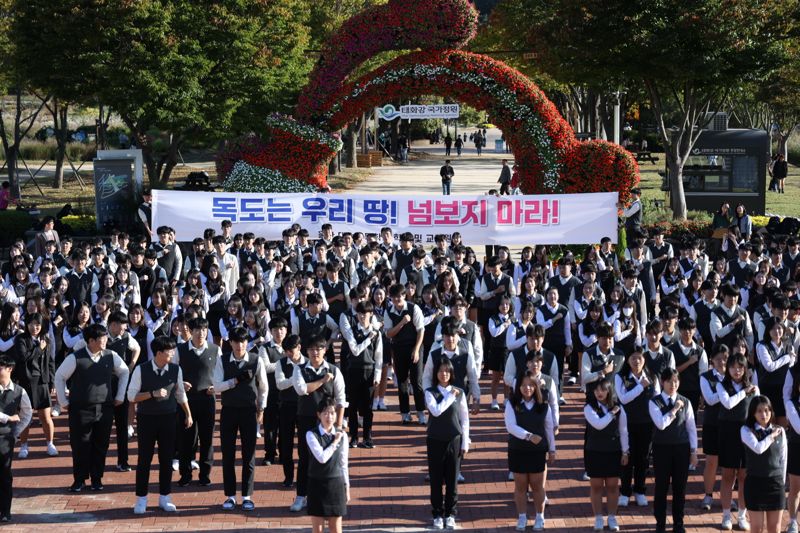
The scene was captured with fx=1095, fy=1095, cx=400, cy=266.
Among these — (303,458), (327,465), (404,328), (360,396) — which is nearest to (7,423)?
(303,458)

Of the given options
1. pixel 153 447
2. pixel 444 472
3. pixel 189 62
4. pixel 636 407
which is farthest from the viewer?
pixel 189 62

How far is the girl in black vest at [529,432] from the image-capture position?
31.8ft

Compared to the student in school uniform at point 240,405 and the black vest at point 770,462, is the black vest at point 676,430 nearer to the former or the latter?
the black vest at point 770,462

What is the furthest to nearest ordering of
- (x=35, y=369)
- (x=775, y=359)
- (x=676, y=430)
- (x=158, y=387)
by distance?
1. (x=35, y=369)
2. (x=775, y=359)
3. (x=158, y=387)
4. (x=676, y=430)

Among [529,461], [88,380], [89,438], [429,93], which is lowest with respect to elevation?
[89,438]

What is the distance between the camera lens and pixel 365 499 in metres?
10.8

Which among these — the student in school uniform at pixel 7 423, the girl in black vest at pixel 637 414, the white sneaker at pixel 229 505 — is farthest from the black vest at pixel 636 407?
the student in school uniform at pixel 7 423

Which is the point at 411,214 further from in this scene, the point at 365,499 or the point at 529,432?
the point at 529,432

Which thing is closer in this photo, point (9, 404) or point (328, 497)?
point (328, 497)

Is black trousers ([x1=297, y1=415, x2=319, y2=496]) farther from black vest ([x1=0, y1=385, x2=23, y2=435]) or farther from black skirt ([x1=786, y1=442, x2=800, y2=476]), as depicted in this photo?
black skirt ([x1=786, y1=442, x2=800, y2=476])

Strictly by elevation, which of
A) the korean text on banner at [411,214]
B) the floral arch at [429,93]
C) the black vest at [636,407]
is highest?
the floral arch at [429,93]

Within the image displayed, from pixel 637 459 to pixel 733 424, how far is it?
98cm

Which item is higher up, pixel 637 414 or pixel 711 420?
pixel 637 414

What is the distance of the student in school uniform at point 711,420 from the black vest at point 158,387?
5.05m
